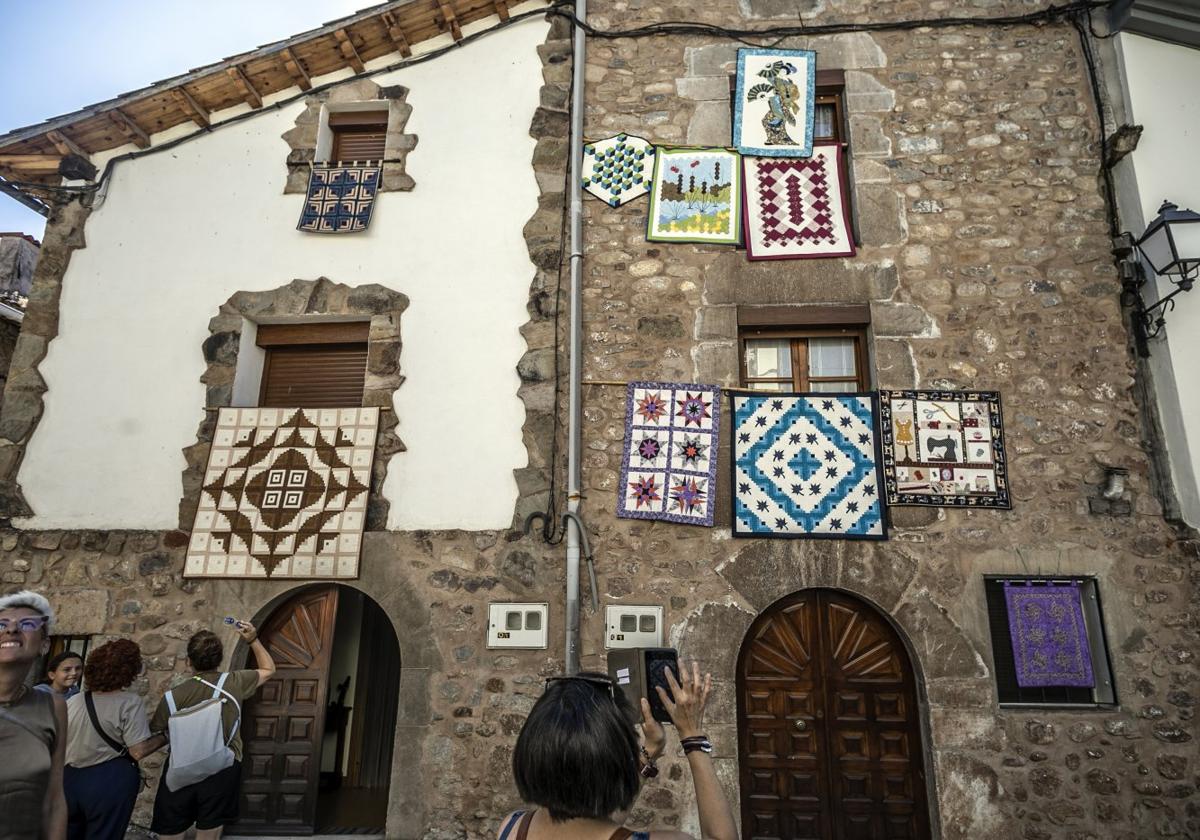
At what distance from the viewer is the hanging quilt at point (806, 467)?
4766mm

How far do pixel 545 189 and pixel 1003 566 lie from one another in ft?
13.8

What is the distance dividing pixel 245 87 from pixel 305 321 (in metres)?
2.07

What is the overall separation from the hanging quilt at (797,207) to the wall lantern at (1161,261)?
1905 mm

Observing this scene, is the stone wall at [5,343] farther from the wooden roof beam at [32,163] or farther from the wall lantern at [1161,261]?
the wall lantern at [1161,261]

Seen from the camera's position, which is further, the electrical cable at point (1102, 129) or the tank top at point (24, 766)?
the electrical cable at point (1102, 129)

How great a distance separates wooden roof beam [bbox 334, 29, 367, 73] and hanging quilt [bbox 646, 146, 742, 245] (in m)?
2.66

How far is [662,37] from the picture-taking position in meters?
5.91

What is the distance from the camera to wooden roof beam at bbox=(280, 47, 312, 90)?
580 centimetres

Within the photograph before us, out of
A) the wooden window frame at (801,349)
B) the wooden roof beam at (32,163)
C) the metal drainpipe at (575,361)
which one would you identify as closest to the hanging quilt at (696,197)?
the metal drainpipe at (575,361)

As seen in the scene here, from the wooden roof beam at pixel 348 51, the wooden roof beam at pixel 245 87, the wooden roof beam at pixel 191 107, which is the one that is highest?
the wooden roof beam at pixel 348 51

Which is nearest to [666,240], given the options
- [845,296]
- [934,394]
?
[845,296]

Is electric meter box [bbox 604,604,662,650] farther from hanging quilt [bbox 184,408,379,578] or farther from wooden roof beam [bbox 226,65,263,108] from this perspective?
wooden roof beam [bbox 226,65,263,108]

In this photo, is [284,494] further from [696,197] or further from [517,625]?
[696,197]

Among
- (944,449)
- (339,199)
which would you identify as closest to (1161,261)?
(944,449)
